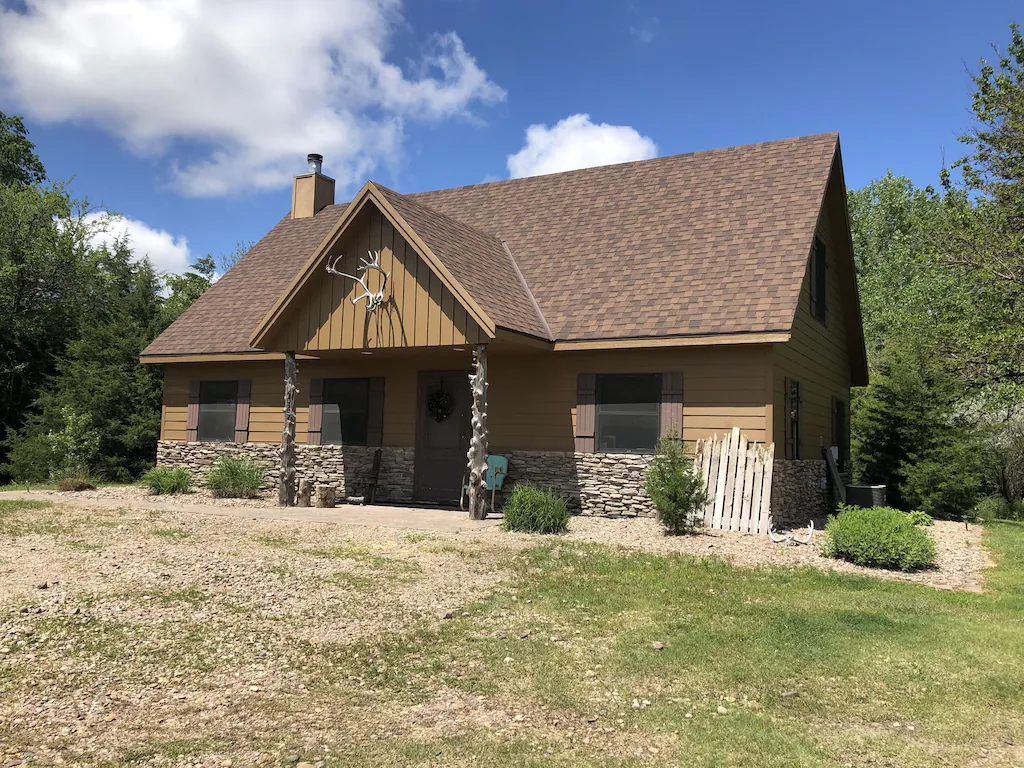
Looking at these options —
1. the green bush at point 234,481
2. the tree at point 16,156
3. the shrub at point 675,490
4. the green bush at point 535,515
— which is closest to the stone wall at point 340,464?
the green bush at point 234,481

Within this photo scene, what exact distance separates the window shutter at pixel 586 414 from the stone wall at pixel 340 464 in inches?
144

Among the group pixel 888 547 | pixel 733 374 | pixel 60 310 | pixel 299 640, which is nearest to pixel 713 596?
pixel 888 547

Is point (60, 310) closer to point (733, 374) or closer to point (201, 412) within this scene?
point (201, 412)

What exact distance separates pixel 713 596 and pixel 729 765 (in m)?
3.44

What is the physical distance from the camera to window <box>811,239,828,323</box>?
1459cm

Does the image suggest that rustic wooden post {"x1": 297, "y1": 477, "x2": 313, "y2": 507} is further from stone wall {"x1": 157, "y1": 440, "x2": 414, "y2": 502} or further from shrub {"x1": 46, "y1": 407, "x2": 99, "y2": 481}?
shrub {"x1": 46, "y1": 407, "x2": 99, "y2": 481}

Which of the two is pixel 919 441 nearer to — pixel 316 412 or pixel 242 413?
pixel 316 412

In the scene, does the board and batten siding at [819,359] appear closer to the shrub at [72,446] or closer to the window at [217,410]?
the window at [217,410]

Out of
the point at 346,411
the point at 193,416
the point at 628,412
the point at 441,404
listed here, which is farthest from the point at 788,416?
the point at 193,416

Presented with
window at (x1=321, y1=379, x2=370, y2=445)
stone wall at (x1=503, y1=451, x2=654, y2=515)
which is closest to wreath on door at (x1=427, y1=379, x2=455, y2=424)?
window at (x1=321, y1=379, x2=370, y2=445)

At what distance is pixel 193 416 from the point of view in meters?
17.8

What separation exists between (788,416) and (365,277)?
7.65 meters

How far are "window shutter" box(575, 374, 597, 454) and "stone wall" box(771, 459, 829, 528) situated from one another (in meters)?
3.05

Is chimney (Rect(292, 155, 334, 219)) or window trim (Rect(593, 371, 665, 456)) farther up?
chimney (Rect(292, 155, 334, 219))
